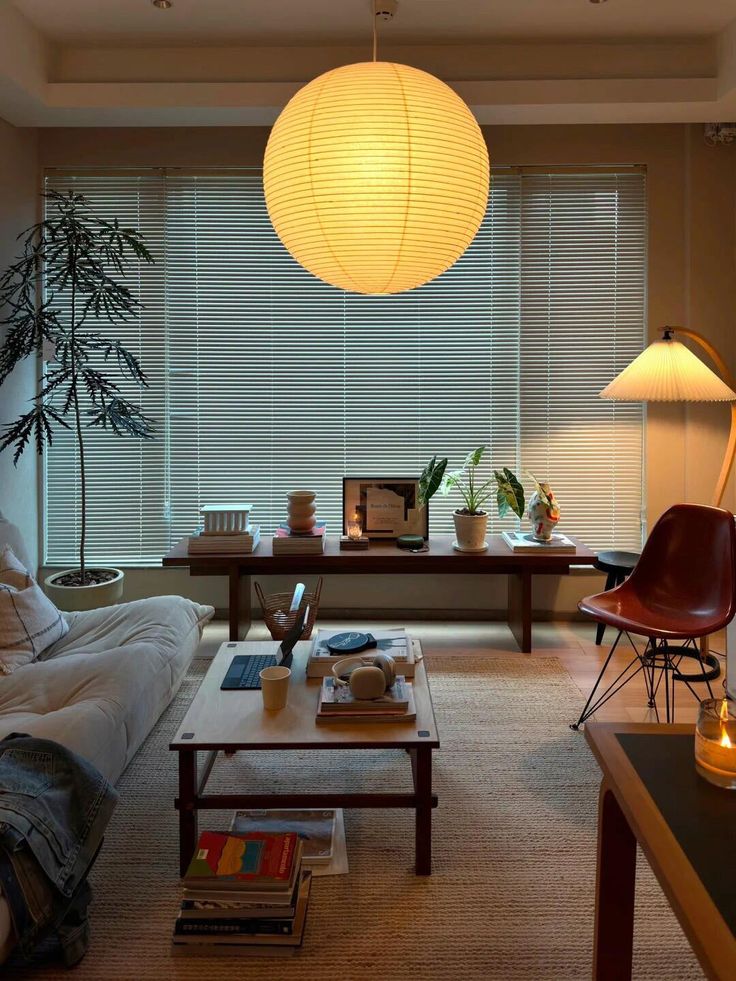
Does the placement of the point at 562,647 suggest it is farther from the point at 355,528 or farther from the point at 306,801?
the point at 306,801

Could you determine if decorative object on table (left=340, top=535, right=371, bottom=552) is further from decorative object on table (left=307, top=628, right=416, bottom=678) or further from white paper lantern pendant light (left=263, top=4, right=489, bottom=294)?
white paper lantern pendant light (left=263, top=4, right=489, bottom=294)

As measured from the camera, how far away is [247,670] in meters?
2.43

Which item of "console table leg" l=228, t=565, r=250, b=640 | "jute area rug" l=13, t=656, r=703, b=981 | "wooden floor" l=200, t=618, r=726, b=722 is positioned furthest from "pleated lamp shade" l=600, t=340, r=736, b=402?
"console table leg" l=228, t=565, r=250, b=640

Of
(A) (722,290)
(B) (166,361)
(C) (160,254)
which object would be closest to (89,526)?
(B) (166,361)

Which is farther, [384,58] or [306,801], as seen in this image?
[384,58]

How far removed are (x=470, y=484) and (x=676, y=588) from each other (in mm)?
1203

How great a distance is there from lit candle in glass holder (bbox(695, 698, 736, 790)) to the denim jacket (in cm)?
133

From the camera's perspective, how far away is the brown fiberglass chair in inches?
111

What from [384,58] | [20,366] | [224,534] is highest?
[384,58]

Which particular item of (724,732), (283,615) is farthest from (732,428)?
(724,732)

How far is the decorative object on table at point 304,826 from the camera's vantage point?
213cm

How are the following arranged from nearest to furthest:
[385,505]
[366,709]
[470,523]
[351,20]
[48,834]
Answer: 1. [48,834]
2. [366,709]
3. [351,20]
4. [470,523]
5. [385,505]

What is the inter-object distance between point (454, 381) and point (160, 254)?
1753 mm

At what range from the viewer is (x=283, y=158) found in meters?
1.91
